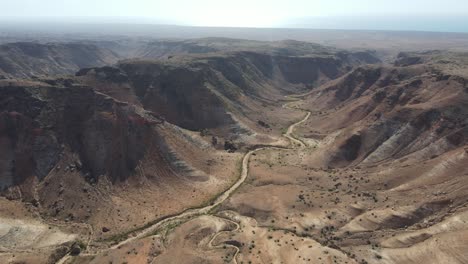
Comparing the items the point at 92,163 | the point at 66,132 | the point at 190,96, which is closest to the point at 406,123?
the point at 190,96

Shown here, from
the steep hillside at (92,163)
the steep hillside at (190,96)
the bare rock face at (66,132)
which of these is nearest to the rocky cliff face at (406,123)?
the steep hillside at (190,96)

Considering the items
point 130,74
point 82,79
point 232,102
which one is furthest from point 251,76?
point 82,79

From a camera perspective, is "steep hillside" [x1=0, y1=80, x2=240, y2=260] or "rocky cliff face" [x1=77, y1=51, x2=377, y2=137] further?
"rocky cliff face" [x1=77, y1=51, x2=377, y2=137]

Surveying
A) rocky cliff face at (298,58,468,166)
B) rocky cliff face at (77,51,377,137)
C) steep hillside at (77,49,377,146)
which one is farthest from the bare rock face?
rocky cliff face at (298,58,468,166)

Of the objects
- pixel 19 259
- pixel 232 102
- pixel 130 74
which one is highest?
pixel 130 74

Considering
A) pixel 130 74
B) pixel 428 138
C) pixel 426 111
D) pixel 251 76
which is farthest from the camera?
pixel 251 76

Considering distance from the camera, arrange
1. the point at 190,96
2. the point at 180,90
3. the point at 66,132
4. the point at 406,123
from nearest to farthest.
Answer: the point at 66,132 < the point at 406,123 < the point at 190,96 < the point at 180,90

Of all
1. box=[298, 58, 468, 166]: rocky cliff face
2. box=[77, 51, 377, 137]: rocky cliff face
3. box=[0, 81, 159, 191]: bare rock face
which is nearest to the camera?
box=[0, 81, 159, 191]: bare rock face

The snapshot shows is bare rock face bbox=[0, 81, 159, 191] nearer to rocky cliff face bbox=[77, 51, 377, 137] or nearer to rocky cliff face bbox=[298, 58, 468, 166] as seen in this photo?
rocky cliff face bbox=[77, 51, 377, 137]

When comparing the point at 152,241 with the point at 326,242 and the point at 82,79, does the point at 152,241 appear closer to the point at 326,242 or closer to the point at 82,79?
the point at 326,242

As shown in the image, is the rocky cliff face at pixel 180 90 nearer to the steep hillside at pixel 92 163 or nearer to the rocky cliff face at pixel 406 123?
the steep hillside at pixel 92 163

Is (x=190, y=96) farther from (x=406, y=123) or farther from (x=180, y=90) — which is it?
(x=406, y=123)
